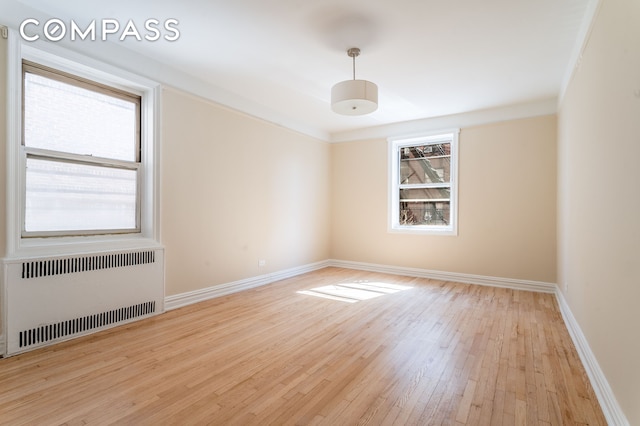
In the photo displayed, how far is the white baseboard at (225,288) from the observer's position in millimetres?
3793

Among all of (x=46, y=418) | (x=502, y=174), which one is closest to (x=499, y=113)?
(x=502, y=174)

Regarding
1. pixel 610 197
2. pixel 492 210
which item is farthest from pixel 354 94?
pixel 492 210

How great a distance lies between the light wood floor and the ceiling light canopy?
2.28m

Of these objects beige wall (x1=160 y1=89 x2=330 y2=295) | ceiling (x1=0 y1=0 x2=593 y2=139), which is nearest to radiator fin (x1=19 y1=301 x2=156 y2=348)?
beige wall (x1=160 y1=89 x2=330 y2=295)

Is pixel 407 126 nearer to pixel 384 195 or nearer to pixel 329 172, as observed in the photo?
pixel 384 195

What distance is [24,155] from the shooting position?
2760 millimetres

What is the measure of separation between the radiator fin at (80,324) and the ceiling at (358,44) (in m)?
2.53

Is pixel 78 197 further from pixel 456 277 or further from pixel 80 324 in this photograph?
pixel 456 277

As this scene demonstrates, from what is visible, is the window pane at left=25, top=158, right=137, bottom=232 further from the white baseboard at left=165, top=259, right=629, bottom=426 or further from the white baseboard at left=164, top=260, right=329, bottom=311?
the white baseboard at left=165, top=259, right=629, bottom=426

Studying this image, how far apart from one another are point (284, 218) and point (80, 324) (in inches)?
124

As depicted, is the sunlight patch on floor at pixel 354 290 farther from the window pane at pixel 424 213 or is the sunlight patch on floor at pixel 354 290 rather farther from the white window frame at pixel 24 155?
the white window frame at pixel 24 155

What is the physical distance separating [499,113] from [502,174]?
958 mm

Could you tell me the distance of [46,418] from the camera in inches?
70.4

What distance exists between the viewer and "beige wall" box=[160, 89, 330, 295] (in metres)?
3.81
